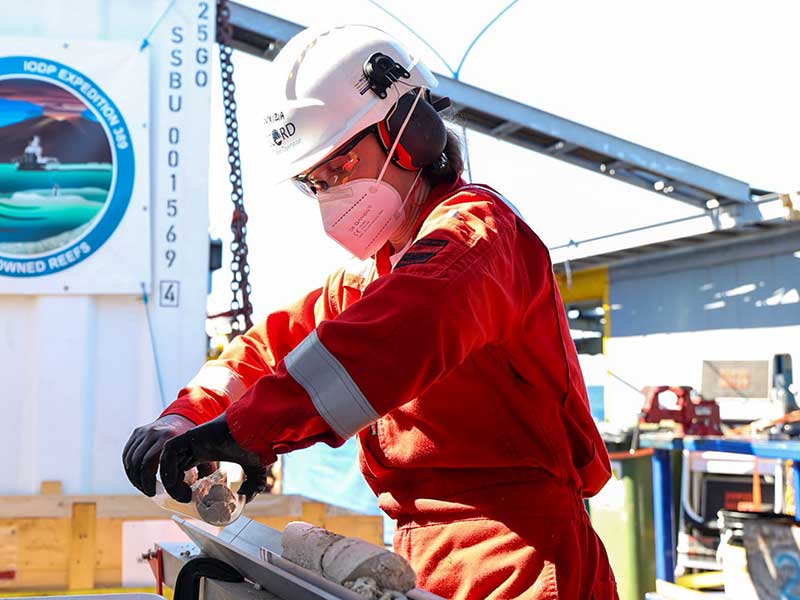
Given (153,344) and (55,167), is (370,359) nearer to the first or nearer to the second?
(153,344)

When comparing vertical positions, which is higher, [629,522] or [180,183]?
[180,183]

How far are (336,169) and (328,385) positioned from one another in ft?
2.08

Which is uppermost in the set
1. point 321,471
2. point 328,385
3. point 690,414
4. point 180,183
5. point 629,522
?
point 180,183

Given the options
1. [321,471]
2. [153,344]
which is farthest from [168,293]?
[321,471]

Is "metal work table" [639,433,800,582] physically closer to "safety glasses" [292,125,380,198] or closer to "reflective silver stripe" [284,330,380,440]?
"safety glasses" [292,125,380,198]

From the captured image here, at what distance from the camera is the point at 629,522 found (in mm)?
5340

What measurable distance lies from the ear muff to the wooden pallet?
2.41m

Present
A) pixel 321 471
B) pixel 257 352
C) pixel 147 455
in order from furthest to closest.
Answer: pixel 321 471 < pixel 257 352 < pixel 147 455

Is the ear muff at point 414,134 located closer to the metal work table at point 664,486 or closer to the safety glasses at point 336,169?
the safety glasses at point 336,169

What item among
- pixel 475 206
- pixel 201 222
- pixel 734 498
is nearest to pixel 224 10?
pixel 201 222

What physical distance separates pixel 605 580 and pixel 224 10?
3411 mm

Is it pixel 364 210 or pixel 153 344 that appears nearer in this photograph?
pixel 364 210

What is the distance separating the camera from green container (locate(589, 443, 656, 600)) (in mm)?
5266

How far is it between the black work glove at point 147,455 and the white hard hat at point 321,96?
0.54 metres
